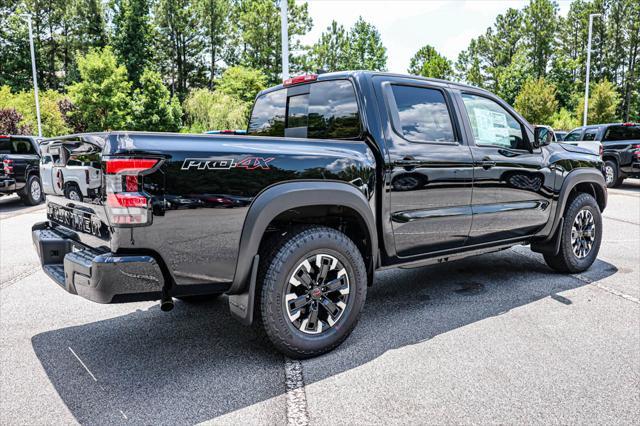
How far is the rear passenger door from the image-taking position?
3.76m

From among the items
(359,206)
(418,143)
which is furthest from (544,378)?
(418,143)

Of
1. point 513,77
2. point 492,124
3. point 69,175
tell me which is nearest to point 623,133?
point 492,124

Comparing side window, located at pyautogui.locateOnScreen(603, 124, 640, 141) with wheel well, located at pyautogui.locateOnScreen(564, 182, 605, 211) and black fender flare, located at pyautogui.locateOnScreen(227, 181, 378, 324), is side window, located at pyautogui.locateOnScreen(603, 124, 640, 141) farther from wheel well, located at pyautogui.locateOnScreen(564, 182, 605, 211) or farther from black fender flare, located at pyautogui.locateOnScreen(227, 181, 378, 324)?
black fender flare, located at pyautogui.locateOnScreen(227, 181, 378, 324)

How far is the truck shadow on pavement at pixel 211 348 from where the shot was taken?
283 centimetres

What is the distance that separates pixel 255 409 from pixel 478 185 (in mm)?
2628

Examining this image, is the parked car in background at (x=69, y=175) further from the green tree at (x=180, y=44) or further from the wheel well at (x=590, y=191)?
the green tree at (x=180, y=44)

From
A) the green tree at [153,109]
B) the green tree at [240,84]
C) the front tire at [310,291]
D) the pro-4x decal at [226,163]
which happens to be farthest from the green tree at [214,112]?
the pro-4x decal at [226,163]

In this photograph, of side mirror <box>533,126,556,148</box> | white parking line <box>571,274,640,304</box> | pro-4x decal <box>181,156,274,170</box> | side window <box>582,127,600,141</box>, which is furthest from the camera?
side window <box>582,127,600,141</box>

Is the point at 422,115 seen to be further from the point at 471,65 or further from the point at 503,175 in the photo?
the point at 471,65

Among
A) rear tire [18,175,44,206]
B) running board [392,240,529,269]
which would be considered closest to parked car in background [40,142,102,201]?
running board [392,240,529,269]

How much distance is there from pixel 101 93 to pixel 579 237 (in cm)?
3601

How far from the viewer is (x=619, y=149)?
13.8 metres

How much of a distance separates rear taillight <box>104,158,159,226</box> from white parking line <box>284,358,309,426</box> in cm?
129

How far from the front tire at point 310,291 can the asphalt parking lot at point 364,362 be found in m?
0.18
